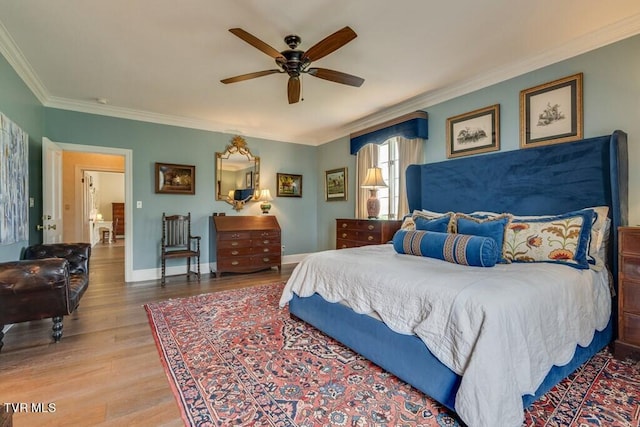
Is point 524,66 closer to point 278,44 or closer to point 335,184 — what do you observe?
point 278,44

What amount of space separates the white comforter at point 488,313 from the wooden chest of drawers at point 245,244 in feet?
9.67

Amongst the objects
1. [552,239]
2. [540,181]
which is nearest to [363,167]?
[540,181]

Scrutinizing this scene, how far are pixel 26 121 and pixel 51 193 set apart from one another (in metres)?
0.85

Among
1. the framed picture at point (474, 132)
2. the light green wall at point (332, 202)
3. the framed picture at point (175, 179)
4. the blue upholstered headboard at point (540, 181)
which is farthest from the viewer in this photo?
the light green wall at point (332, 202)

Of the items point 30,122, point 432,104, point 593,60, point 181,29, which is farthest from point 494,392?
point 30,122

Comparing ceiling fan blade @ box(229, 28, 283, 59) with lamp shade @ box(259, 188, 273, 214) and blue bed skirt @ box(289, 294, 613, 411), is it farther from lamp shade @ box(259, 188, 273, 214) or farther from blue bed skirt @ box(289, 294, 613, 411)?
lamp shade @ box(259, 188, 273, 214)

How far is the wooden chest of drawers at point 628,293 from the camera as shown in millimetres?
2002

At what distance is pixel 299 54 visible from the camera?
2430 millimetres

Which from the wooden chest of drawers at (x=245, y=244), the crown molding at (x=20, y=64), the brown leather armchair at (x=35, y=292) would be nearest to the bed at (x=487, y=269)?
the brown leather armchair at (x=35, y=292)

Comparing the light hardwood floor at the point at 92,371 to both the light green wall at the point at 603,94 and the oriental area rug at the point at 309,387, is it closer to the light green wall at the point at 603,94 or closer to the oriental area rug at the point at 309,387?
the oriental area rug at the point at 309,387

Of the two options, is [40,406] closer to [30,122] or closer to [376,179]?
[30,122]

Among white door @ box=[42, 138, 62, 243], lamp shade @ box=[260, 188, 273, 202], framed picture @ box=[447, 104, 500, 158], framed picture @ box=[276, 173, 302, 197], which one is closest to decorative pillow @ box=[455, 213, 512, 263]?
framed picture @ box=[447, 104, 500, 158]

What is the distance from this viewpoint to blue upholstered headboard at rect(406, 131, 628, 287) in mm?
2318

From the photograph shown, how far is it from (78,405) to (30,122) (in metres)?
3.41
